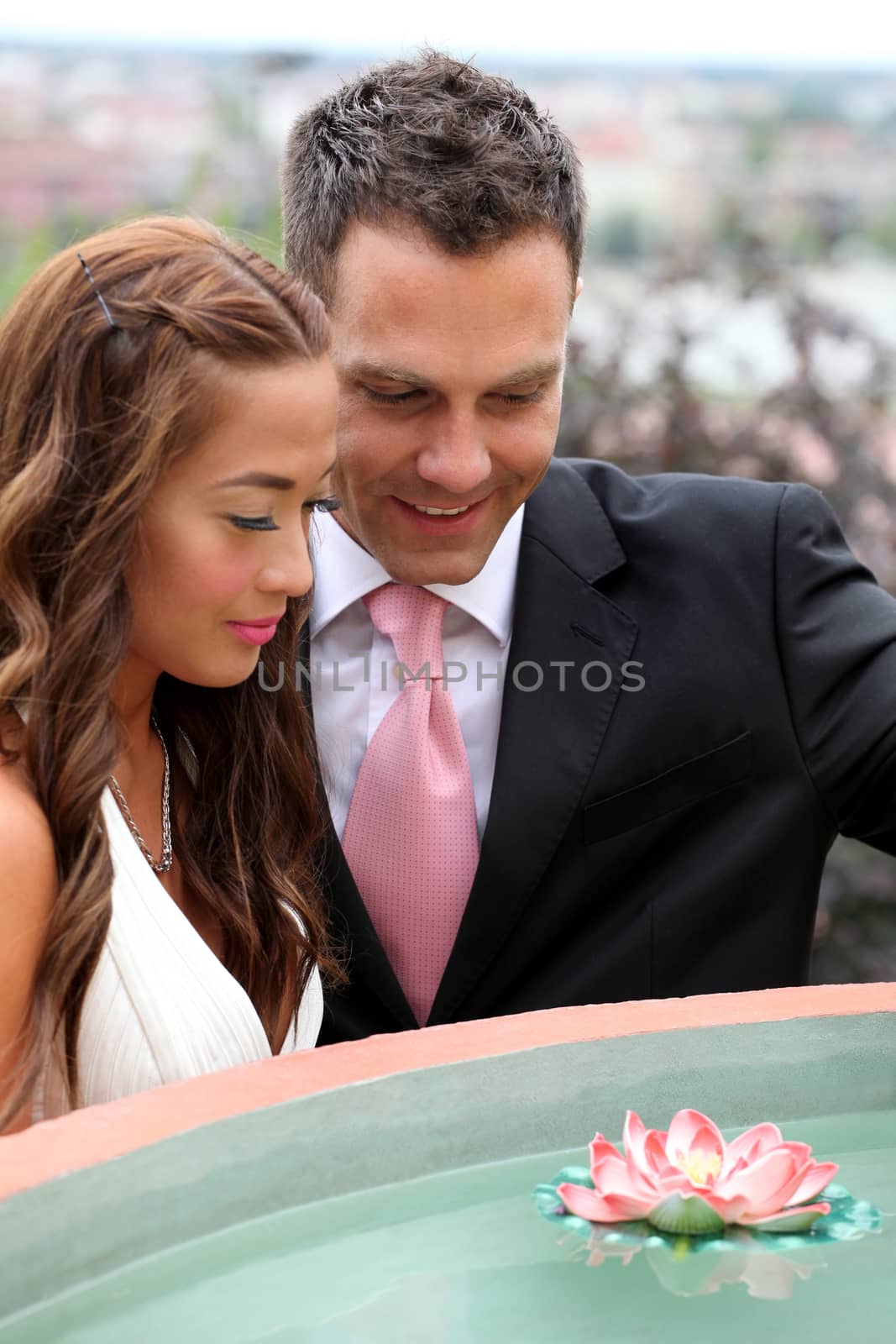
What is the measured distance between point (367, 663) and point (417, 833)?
0.80 feet

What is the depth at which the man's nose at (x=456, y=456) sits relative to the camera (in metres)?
2.04

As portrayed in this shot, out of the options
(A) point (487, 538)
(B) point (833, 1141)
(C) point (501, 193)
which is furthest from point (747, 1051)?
(C) point (501, 193)

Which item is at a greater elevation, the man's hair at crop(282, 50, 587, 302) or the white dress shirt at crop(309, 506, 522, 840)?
the man's hair at crop(282, 50, 587, 302)

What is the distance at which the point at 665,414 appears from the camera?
3945 millimetres

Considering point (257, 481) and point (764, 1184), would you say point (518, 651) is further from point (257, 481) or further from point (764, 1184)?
point (764, 1184)

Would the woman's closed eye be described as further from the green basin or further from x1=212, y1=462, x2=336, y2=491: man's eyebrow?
the green basin

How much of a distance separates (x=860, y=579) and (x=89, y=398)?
1.23 m

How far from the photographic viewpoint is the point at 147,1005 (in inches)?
65.4

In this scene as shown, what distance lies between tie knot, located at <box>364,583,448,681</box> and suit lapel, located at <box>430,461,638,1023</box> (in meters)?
0.11

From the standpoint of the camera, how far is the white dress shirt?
2.25 metres

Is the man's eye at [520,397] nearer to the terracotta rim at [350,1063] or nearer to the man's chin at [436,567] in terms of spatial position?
the man's chin at [436,567]

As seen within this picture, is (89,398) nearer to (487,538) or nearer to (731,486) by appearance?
(487,538)

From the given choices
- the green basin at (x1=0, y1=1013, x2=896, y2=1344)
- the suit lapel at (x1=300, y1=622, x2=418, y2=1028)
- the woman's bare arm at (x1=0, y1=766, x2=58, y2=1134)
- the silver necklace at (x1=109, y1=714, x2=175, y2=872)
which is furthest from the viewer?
the suit lapel at (x1=300, y1=622, x2=418, y2=1028)

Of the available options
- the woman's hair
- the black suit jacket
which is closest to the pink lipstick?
the woman's hair
